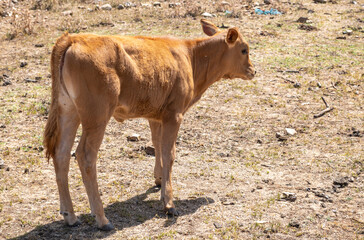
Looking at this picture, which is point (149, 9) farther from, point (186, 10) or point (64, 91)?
point (64, 91)

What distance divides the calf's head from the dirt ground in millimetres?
1416

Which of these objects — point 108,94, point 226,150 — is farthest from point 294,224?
point 108,94

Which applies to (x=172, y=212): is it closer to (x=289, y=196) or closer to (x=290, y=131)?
(x=289, y=196)

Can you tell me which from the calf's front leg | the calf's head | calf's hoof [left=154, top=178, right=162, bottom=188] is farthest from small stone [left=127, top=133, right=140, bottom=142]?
the calf's front leg

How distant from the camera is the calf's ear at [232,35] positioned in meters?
7.89

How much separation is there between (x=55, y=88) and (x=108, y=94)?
0.67 meters

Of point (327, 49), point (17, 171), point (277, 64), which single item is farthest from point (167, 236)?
point (327, 49)

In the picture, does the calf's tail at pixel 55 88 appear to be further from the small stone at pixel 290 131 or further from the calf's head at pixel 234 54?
the small stone at pixel 290 131

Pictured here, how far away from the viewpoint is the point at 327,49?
14125 millimetres

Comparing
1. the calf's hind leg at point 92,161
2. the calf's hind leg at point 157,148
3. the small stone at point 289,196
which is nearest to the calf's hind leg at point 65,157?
the calf's hind leg at point 92,161

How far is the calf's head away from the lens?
805 centimetres

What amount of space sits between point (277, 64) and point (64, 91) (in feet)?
25.5

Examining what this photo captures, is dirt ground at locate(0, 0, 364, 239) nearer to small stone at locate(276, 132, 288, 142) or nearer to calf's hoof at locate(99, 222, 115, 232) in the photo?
small stone at locate(276, 132, 288, 142)

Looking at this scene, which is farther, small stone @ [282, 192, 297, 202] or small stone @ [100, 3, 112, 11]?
small stone @ [100, 3, 112, 11]
